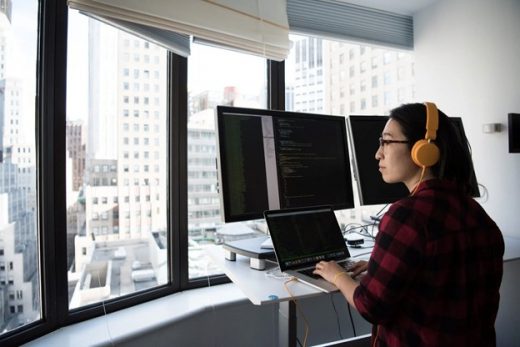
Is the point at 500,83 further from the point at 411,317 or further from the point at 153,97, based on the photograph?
the point at 153,97

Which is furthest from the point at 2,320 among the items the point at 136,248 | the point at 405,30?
the point at 405,30

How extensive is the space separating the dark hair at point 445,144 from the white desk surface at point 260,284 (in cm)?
49

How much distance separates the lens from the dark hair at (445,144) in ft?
2.99

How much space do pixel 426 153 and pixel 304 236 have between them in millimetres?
507

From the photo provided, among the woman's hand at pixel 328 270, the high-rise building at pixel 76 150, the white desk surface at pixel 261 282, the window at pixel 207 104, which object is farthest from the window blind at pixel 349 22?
the woman's hand at pixel 328 270

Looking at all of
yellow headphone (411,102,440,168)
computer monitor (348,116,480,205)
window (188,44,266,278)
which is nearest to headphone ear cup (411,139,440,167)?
yellow headphone (411,102,440,168)

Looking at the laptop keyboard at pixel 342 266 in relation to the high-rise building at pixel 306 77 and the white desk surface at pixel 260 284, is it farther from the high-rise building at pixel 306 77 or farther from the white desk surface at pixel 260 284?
the high-rise building at pixel 306 77

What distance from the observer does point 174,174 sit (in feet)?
5.98

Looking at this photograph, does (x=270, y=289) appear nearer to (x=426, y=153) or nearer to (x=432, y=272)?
(x=432, y=272)

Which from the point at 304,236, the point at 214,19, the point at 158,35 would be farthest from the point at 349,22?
the point at 304,236

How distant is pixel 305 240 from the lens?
120 cm

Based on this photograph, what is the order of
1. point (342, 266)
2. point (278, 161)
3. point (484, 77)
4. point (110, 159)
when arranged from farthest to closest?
point (484, 77), point (110, 159), point (278, 161), point (342, 266)

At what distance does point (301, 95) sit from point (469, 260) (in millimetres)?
1640

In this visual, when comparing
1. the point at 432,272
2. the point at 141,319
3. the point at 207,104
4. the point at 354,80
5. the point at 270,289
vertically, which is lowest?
the point at 141,319
